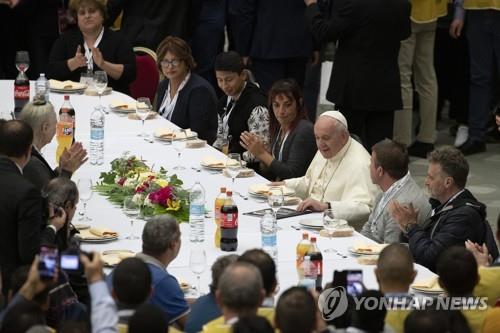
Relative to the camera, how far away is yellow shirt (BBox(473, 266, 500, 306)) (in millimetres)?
6023

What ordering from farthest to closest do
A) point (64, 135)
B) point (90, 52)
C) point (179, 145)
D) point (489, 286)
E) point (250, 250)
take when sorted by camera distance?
point (90, 52), point (179, 145), point (64, 135), point (489, 286), point (250, 250)

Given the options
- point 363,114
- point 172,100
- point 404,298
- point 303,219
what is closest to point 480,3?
point 363,114

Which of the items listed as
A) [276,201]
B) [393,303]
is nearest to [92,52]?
[276,201]

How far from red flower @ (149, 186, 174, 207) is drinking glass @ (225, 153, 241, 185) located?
82cm

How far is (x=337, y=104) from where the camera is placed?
34.8 feet

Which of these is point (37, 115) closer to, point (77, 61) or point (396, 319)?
point (77, 61)

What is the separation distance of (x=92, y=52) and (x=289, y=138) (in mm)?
2539

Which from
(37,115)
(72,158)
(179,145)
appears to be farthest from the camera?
(179,145)

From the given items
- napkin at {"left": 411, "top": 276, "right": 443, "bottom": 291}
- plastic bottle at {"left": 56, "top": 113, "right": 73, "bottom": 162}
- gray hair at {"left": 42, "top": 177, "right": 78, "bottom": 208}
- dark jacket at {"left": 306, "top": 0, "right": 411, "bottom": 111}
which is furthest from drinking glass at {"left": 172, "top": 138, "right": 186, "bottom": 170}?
napkin at {"left": 411, "top": 276, "right": 443, "bottom": 291}

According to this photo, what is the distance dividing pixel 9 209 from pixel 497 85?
7467mm

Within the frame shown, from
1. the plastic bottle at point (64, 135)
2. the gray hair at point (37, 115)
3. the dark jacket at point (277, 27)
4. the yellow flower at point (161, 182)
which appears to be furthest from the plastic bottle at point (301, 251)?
the dark jacket at point (277, 27)

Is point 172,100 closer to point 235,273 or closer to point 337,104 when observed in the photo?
point 337,104

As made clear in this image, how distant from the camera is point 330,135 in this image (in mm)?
8219

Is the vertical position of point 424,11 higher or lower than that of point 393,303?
higher
